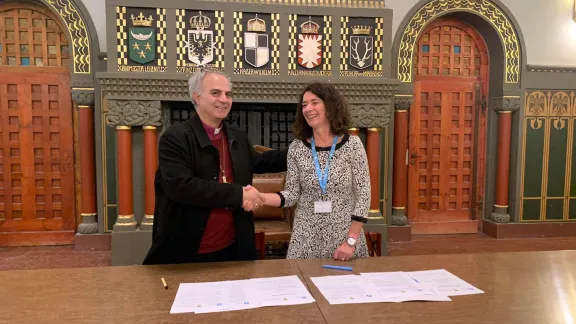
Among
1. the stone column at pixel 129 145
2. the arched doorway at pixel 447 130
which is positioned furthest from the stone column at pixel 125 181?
the arched doorway at pixel 447 130

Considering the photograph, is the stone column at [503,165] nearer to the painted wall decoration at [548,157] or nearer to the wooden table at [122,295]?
the painted wall decoration at [548,157]

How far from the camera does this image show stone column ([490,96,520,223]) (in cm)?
572

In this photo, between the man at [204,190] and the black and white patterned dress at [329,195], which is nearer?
the man at [204,190]

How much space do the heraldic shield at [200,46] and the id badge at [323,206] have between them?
2.87m

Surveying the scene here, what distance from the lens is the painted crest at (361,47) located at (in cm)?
486

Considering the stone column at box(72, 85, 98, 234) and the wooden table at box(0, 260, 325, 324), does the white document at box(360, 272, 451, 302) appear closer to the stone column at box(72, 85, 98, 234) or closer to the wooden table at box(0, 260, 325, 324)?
the wooden table at box(0, 260, 325, 324)

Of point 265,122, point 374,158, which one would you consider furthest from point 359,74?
point 265,122

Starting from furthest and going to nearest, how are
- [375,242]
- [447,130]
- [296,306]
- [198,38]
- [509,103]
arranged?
1. [447,130]
2. [509,103]
3. [198,38]
4. [375,242]
5. [296,306]

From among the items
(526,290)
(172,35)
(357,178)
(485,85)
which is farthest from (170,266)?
(485,85)

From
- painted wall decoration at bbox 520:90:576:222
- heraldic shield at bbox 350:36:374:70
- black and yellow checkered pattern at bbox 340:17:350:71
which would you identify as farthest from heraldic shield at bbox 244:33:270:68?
painted wall decoration at bbox 520:90:576:222

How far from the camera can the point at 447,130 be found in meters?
5.89

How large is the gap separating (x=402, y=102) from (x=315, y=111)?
3446mm

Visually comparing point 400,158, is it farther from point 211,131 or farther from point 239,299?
point 239,299

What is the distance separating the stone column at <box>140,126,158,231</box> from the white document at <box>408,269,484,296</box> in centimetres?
350
